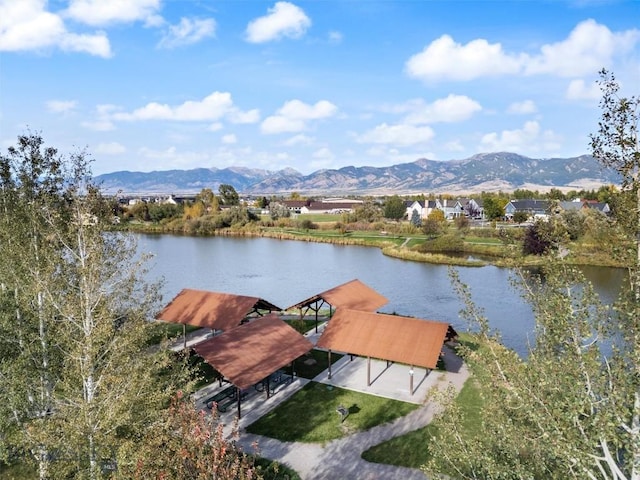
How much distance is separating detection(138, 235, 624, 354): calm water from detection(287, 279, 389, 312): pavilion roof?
7928 millimetres

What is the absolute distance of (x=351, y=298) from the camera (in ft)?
97.1

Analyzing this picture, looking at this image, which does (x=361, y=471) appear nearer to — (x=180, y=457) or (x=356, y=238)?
(x=180, y=457)

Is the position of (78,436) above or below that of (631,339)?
below

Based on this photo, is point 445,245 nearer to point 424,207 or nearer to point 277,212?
point 277,212

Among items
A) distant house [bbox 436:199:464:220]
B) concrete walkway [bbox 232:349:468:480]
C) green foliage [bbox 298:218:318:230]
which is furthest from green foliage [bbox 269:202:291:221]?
concrete walkway [bbox 232:349:468:480]

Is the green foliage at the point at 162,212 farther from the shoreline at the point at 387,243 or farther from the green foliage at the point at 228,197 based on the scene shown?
the green foliage at the point at 228,197

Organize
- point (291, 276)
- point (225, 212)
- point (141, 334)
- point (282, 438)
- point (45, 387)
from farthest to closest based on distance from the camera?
point (225, 212) → point (291, 276) → point (282, 438) → point (45, 387) → point (141, 334)

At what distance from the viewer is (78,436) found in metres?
10.3

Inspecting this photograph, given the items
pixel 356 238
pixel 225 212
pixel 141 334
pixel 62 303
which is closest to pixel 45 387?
pixel 62 303

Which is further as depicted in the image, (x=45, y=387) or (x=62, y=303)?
(x=45, y=387)

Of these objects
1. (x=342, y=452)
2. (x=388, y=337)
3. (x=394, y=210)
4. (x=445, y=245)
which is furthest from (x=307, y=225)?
(x=342, y=452)

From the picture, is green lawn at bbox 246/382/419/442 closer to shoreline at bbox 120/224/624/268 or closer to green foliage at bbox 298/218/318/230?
shoreline at bbox 120/224/624/268

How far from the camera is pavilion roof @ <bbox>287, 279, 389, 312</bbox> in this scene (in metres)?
28.5

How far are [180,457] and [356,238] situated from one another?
241ft
